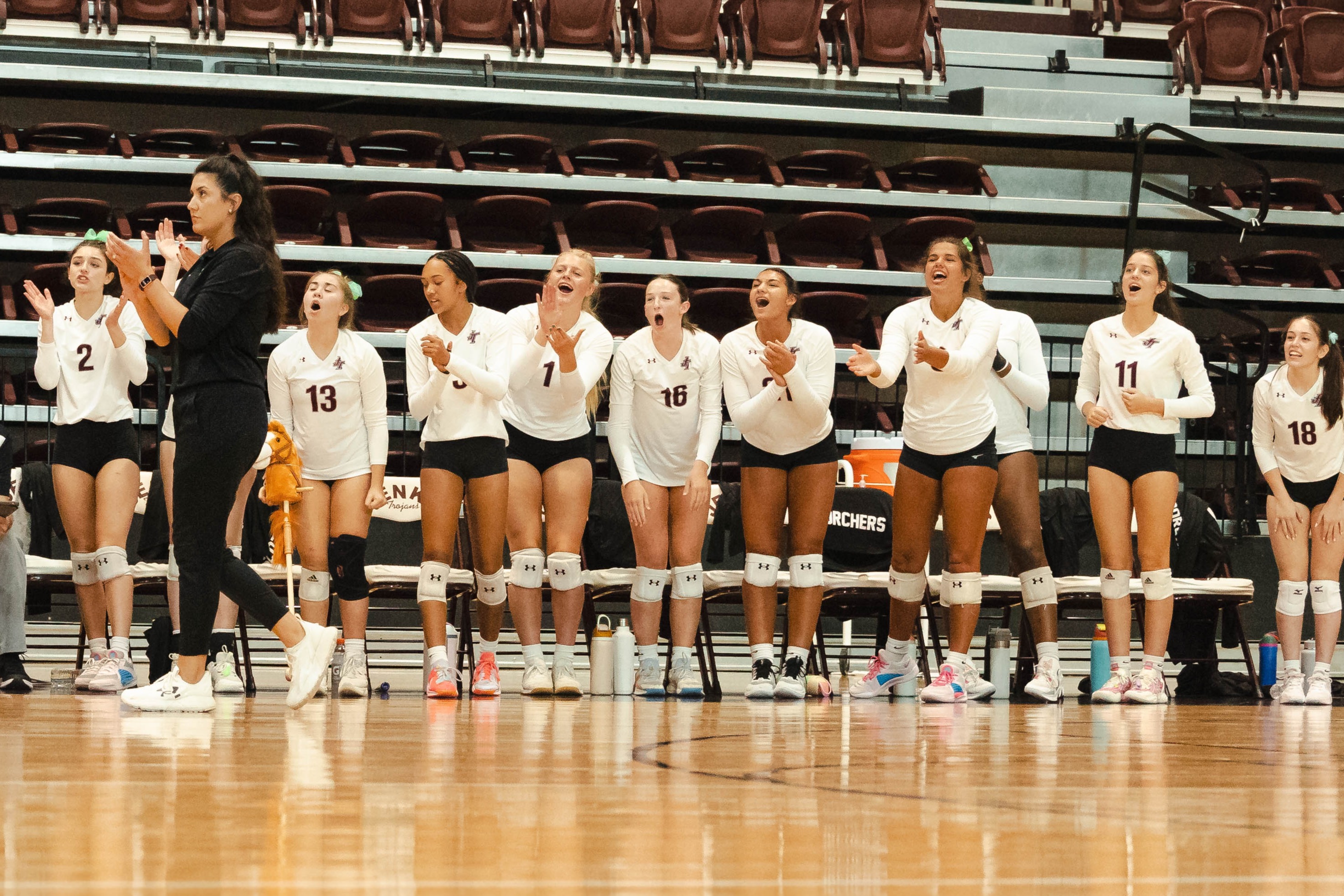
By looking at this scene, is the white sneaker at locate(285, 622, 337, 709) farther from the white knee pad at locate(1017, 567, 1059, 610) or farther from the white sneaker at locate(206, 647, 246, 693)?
the white knee pad at locate(1017, 567, 1059, 610)

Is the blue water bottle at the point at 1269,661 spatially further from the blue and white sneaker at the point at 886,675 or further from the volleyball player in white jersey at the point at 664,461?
the volleyball player in white jersey at the point at 664,461

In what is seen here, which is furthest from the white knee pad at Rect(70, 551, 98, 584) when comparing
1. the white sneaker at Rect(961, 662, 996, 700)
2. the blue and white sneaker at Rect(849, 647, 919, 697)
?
the white sneaker at Rect(961, 662, 996, 700)

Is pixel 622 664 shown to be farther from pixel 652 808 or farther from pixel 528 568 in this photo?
pixel 652 808

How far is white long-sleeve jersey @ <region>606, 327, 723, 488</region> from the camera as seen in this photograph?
5656mm

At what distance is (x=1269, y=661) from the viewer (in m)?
6.70

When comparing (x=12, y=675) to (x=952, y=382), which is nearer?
(x=952, y=382)

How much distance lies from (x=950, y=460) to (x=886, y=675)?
34.7 inches

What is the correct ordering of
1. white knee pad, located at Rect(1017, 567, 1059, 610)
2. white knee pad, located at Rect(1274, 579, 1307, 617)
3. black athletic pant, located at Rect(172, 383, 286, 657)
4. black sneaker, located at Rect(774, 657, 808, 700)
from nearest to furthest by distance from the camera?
black athletic pant, located at Rect(172, 383, 286, 657) → black sneaker, located at Rect(774, 657, 808, 700) → white knee pad, located at Rect(1017, 567, 1059, 610) → white knee pad, located at Rect(1274, 579, 1307, 617)

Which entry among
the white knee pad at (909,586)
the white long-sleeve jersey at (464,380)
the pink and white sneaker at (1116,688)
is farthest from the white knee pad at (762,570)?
the pink and white sneaker at (1116,688)

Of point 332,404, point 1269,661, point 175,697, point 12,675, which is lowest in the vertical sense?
point 1269,661

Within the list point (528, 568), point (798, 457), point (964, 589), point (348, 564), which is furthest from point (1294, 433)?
point (348, 564)

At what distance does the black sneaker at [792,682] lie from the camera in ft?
17.9

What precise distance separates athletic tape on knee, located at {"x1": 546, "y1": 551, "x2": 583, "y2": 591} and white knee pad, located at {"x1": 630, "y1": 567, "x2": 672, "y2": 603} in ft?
0.81

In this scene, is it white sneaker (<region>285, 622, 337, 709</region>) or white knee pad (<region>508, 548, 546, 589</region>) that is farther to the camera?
white knee pad (<region>508, 548, 546, 589</region>)
